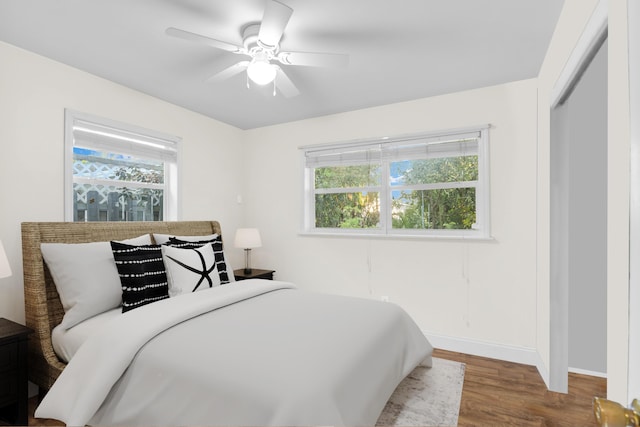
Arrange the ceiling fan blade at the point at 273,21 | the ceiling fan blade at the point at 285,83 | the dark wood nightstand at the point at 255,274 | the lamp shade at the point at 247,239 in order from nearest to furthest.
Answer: the ceiling fan blade at the point at 273,21 → the ceiling fan blade at the point at 285,83 → the dark wood nightstand at the point at 255,274 → the lamp shade at the point at 247,239

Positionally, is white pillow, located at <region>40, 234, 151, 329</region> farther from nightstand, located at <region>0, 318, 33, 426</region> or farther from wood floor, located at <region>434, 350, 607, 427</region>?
wood floor, located at <region>434, 350, 607, 427</region>

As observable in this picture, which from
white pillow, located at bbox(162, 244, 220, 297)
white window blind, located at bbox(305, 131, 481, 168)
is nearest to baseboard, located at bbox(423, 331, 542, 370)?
white window blind, located at bbox(305, 131, 481, 168)

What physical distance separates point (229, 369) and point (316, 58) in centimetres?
183

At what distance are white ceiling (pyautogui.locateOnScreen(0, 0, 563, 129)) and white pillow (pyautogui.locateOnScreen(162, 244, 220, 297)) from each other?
1475mm

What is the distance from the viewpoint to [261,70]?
2.15 m

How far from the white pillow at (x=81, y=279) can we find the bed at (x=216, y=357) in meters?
0.03

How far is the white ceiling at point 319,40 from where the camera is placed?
1.97m

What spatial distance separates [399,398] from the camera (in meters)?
2.37

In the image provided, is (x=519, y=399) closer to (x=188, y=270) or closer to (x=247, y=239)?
(x=188, y=270)

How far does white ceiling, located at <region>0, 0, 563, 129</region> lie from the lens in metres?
1.97

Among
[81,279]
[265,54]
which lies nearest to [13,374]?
[81,279]

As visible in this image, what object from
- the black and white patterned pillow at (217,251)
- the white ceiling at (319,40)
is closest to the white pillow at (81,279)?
the black and white patterned pillow at (217,251)

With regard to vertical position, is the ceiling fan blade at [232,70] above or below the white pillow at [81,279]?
above

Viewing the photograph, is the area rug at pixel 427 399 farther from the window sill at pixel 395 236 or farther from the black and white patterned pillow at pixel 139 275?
the black and white patterned pillow at pixel 139 275
